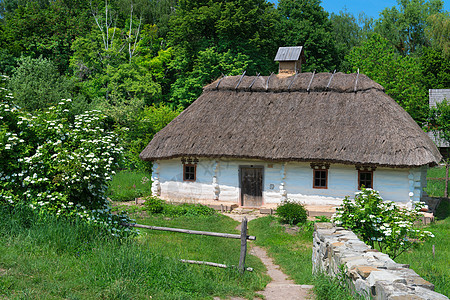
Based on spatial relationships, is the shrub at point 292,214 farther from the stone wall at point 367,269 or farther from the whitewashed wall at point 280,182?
the stone wall at point 367,269

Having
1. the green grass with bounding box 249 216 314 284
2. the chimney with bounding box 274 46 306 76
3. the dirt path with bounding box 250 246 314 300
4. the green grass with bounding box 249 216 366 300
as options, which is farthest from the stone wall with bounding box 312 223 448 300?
the chimney with bounding box 274 46 306 76

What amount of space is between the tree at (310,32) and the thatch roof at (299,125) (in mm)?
13597

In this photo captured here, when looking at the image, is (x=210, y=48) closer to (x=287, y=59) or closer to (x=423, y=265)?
(x=287, y=59)

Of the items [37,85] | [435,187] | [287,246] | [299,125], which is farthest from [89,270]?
[37,85]

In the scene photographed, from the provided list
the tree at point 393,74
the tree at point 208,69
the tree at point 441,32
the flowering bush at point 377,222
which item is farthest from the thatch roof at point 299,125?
the tree at point 441,32

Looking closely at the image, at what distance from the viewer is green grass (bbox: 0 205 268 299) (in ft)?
20.7

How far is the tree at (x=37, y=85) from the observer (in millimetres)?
25281

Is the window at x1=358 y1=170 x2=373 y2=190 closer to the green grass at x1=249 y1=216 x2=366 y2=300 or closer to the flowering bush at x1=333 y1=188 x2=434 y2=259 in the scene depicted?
the green grass at x1=249 y1=216 x2=366 y2=300

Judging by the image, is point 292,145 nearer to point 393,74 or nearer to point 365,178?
point 365,178

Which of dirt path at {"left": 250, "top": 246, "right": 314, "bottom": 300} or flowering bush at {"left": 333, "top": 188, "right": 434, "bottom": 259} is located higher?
flowering bush at {"left": 333, "top": 188, "right": 434, "bottom": 259}

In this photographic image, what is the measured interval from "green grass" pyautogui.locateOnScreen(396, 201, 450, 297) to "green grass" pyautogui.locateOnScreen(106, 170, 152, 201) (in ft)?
43.6

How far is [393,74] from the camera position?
1305 inches

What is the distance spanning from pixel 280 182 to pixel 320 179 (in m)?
1.76

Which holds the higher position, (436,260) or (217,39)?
(217,39)
